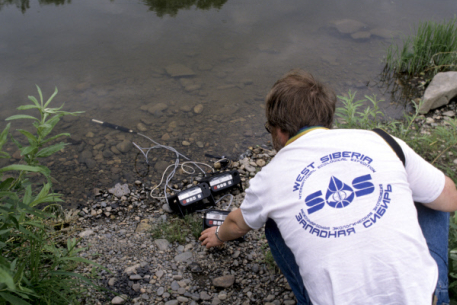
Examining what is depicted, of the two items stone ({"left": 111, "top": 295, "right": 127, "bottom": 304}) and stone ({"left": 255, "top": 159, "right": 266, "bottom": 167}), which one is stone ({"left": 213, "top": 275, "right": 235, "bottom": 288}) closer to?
stone ({"left": 111, "top": 295, "right": 127, "bottom": 304})

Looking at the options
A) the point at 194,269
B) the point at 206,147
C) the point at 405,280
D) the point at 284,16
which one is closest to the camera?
the point at 405,280

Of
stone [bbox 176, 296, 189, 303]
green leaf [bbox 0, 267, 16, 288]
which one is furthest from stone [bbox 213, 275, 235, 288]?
green leaf [bbox 0, 267, 16, 288]

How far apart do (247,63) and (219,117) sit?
1.61 metres

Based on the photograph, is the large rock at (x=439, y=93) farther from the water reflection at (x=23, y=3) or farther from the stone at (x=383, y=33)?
the water reflection at (x=23, y=3)

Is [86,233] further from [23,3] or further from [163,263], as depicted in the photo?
[23,3]

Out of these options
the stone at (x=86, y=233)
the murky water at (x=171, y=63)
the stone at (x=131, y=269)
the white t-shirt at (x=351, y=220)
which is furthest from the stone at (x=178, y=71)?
the white t-shirt at (x=351, y=220)

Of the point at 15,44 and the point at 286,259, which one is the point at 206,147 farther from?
the point at 15,44

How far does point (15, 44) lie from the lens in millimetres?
6215

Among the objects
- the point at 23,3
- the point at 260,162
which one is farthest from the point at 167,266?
the point at 23,3

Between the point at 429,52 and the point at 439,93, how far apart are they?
47.1 inches

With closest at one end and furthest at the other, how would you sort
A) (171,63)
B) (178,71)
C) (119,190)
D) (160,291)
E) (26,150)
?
1. (26,150)
2. (160,291)
3. (119,190)
4. (178,71)
5. (171,63)

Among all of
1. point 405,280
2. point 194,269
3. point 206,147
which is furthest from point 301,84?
point 206,147

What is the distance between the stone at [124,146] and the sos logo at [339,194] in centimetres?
330

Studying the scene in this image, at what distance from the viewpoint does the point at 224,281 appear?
2.53 metres
